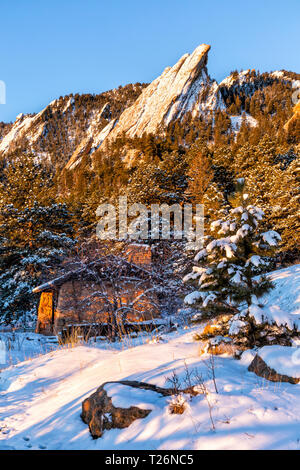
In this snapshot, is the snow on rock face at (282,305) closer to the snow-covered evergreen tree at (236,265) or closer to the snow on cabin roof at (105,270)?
the snow-covered evergreen tree at (236,265)

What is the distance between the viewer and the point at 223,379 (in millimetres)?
4016

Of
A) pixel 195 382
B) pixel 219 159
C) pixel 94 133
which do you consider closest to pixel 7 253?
pixel 195 382

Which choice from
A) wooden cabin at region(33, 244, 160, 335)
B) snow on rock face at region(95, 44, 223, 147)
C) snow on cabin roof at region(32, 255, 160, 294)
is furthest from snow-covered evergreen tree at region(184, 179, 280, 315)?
snow on rock face at region(95, 44, 223, 147)

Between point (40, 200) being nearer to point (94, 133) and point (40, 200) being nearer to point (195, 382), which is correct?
point (195, 382)

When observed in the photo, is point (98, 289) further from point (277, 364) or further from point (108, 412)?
point (277, 364)

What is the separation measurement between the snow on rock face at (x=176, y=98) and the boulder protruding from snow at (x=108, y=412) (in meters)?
79.6

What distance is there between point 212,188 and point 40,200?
50.0 ft

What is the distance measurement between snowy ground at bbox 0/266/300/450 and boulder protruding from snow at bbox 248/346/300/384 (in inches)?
4.8

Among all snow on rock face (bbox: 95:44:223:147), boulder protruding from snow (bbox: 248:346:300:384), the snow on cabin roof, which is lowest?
boulder protruding from snow (bbox: 248:346:300:384)

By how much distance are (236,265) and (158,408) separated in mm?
3150

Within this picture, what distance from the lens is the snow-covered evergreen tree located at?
5625mm

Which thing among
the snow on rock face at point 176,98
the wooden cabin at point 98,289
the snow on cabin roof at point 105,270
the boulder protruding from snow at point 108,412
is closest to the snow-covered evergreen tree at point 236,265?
the boulder protruding from snow at point 108,412

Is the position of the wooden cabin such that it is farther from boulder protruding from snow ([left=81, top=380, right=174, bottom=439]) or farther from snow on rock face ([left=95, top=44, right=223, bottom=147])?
snow on rock face ([left=95, top=44, right=223, bottom=147])

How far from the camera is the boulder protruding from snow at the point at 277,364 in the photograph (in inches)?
157
